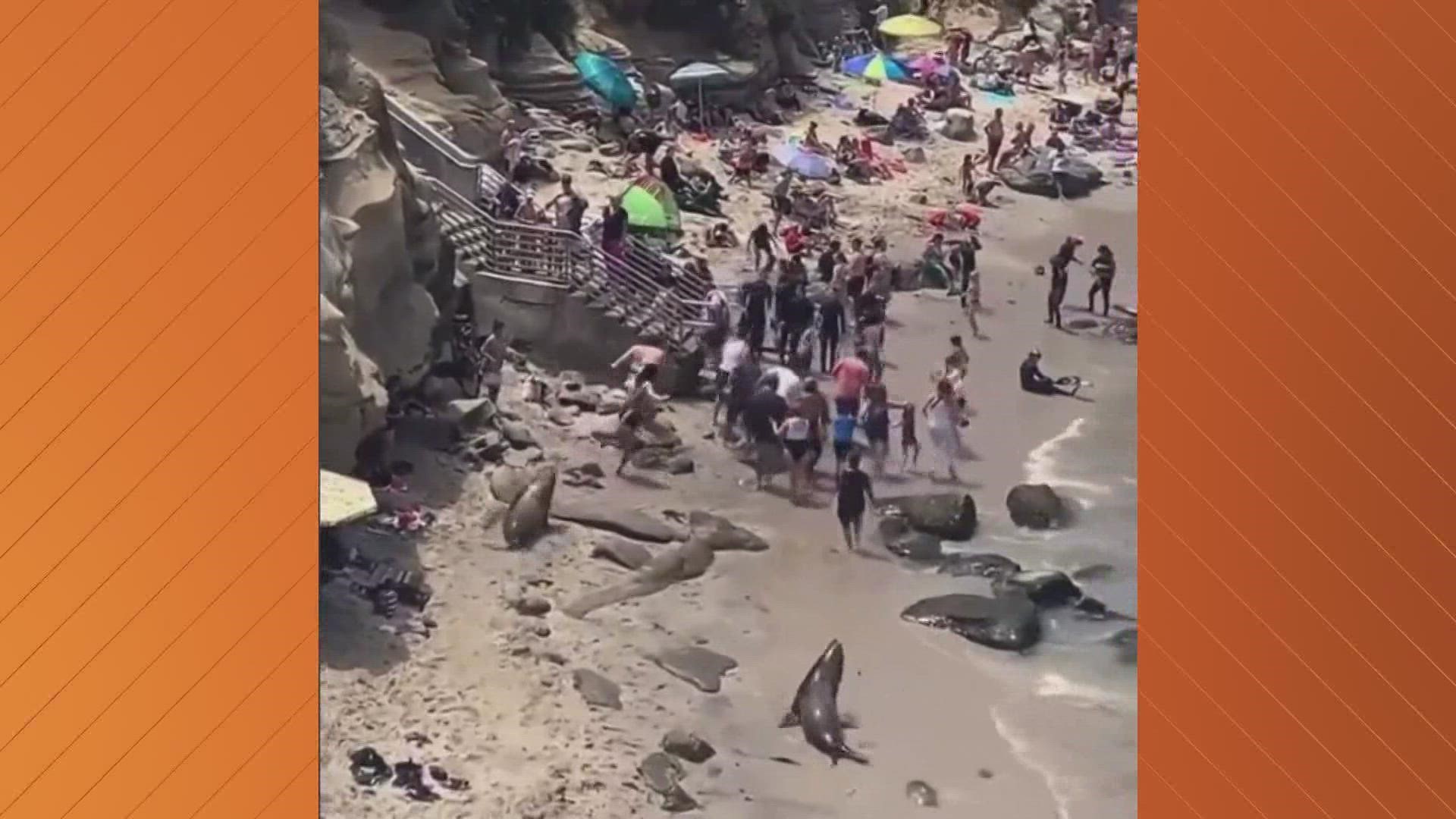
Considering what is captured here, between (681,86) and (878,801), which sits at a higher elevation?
(681,86)

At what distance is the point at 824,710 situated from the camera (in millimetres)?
2412

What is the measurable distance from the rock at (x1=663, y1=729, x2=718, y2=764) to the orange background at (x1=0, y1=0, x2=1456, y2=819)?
0.67 meters

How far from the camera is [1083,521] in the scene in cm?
246

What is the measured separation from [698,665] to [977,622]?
53 cm

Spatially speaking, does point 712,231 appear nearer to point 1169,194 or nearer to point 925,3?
point 925,3

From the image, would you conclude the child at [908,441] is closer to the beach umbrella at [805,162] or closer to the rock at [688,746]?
the beach umbrella at [805,162]

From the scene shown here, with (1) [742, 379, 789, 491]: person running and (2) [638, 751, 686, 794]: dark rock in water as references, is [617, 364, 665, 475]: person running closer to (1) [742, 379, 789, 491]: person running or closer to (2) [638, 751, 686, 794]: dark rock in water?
(1) [742, 379, 789, 491]: person running

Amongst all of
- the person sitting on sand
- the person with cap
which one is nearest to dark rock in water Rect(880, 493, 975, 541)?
the person sitting on sand

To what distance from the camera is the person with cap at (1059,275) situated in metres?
2.49
